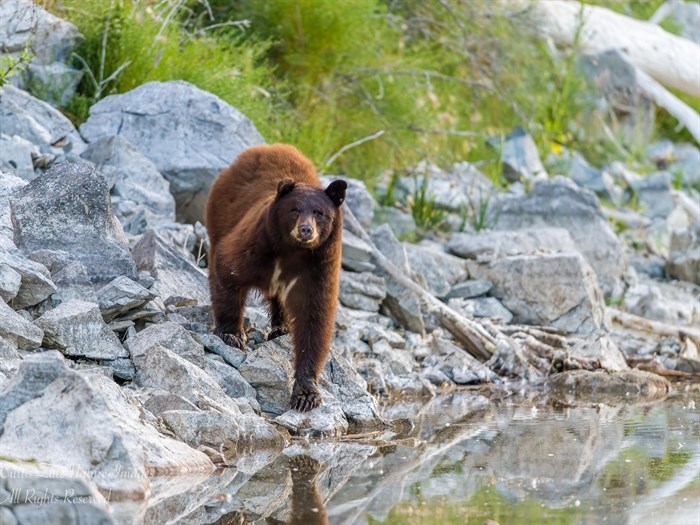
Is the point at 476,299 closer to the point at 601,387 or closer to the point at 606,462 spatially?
the point at 601,387

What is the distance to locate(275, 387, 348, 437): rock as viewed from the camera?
570 cm

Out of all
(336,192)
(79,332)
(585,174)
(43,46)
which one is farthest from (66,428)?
(585,174)

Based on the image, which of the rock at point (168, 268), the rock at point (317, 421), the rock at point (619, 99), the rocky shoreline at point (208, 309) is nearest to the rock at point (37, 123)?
the rocky shoreline at point (208, 309)

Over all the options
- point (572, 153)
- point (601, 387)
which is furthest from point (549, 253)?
point (572, 153)

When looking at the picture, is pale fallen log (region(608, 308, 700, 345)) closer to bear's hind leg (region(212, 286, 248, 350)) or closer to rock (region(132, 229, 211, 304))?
rock (region(132, 229, 211, 304))

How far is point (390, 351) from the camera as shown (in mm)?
7500

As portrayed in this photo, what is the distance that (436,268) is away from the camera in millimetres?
9078

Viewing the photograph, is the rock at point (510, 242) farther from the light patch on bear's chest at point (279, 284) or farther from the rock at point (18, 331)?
the rock at point (18, 331)

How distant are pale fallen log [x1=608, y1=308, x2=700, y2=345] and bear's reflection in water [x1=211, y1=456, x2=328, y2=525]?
4.62m

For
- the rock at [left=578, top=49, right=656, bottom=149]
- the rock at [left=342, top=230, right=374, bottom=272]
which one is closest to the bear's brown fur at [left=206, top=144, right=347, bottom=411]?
the rock at [left=342, top=230, right=374, bottom=272]

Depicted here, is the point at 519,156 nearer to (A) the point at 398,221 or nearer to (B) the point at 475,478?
(A) the point at 398,221

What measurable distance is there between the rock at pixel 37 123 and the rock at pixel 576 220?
4389 millimetres

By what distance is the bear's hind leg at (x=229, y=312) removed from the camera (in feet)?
20.6

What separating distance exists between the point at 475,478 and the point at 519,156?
8.84m
